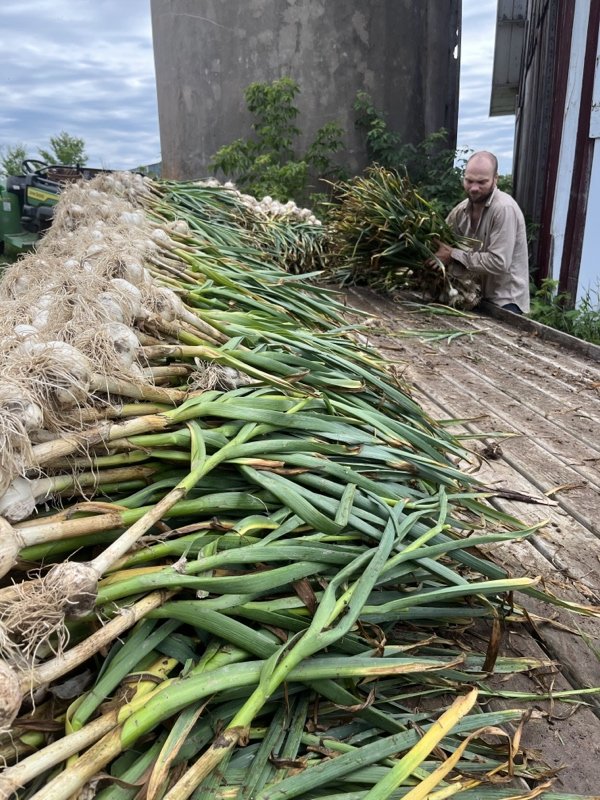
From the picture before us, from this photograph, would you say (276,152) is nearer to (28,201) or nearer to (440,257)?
(28,201)

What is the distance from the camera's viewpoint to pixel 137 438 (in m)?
1.06

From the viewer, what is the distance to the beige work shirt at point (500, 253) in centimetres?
394

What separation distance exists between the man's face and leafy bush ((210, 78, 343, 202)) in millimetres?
2958

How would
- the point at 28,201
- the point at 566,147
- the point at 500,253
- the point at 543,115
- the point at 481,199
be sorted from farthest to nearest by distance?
the point at 28,201 < the point at 543,115 < the point at 566,147 < the point at 481,199 < the point at 500,253

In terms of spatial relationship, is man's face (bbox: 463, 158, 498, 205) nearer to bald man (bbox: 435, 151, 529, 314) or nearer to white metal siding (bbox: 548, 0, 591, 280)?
bald man (bbox: 435, 151, 529, 314)

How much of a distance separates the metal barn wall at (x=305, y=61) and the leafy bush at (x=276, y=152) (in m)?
0.28

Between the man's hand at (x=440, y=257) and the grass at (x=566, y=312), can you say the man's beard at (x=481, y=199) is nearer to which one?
the man's hand at (x=440, y=257)

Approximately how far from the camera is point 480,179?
414 cm

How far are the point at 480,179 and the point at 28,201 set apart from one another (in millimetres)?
6819

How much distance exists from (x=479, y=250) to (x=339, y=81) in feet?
14.9

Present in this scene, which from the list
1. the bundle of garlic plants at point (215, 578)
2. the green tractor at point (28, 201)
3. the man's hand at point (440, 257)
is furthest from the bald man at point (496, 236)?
the green tractor at point (28, 201)

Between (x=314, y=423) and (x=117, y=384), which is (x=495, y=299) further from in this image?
(x=117, y=384)

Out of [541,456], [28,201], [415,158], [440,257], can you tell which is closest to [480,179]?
[440,257]

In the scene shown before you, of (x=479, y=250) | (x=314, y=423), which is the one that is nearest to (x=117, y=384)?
(x=314, y=423)
